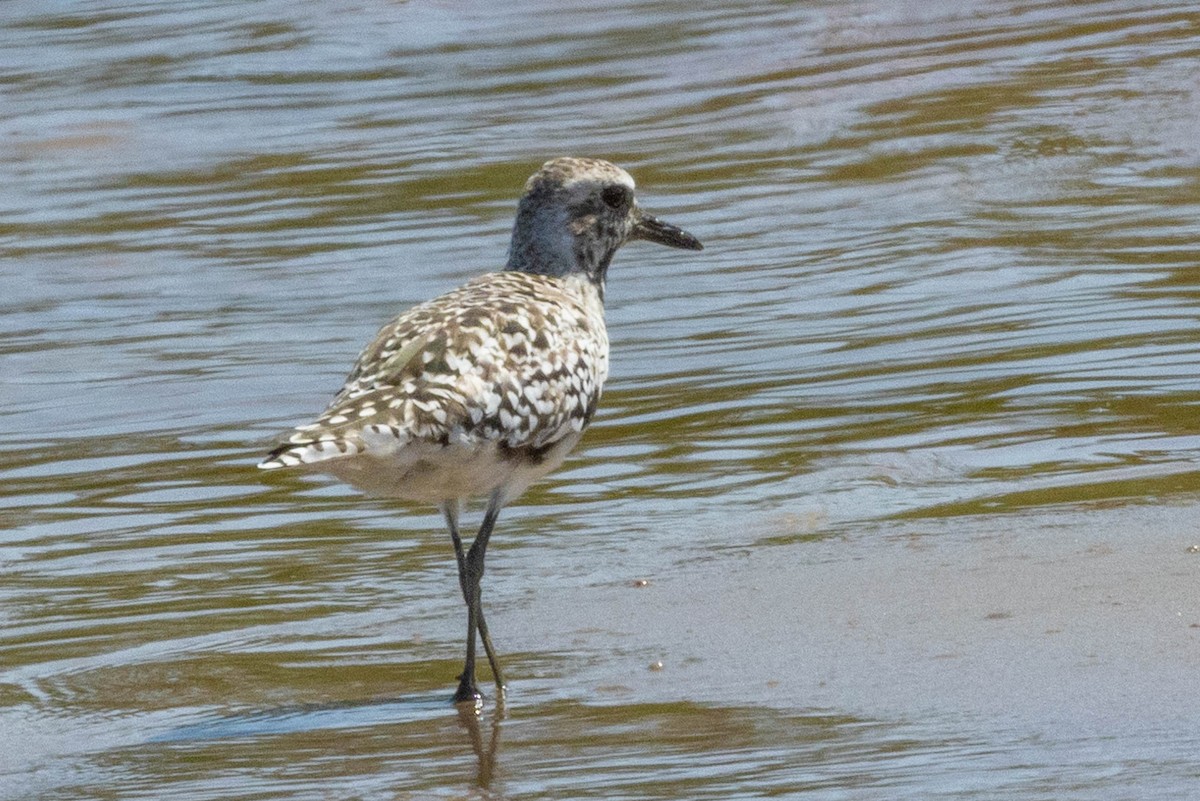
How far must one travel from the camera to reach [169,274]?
11602 mm

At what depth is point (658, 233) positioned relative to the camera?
7719mm

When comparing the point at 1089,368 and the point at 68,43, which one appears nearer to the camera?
the point at 1089,368

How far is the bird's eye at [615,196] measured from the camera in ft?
24.3

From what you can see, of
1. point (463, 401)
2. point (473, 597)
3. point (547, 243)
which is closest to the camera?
point (463, 401)

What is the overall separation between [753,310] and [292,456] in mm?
5010

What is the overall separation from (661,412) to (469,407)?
2908 millimetres

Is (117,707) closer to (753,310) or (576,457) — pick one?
(576,457)

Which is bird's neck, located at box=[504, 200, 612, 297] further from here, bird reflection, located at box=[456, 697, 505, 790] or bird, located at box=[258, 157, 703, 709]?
bird reflection, located at box=[456, 697, 505, 790]

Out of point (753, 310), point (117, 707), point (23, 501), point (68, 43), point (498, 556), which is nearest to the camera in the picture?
point (117, 707)

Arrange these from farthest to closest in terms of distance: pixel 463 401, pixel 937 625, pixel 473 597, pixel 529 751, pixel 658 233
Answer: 1. pixel 658 233
2. pixel 473 597
3. pixel 937 625
4. pixel 463 401
5. pixel 529 751

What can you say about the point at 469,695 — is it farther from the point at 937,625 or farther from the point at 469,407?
the point at 937,625

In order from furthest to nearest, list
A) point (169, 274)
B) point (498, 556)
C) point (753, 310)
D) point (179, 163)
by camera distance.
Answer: point (179, 163) → point (169, 274) → point (753, 310) → point (498, 556)

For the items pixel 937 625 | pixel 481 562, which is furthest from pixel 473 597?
pixel 937 625

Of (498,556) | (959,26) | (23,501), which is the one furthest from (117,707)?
(959,26)
